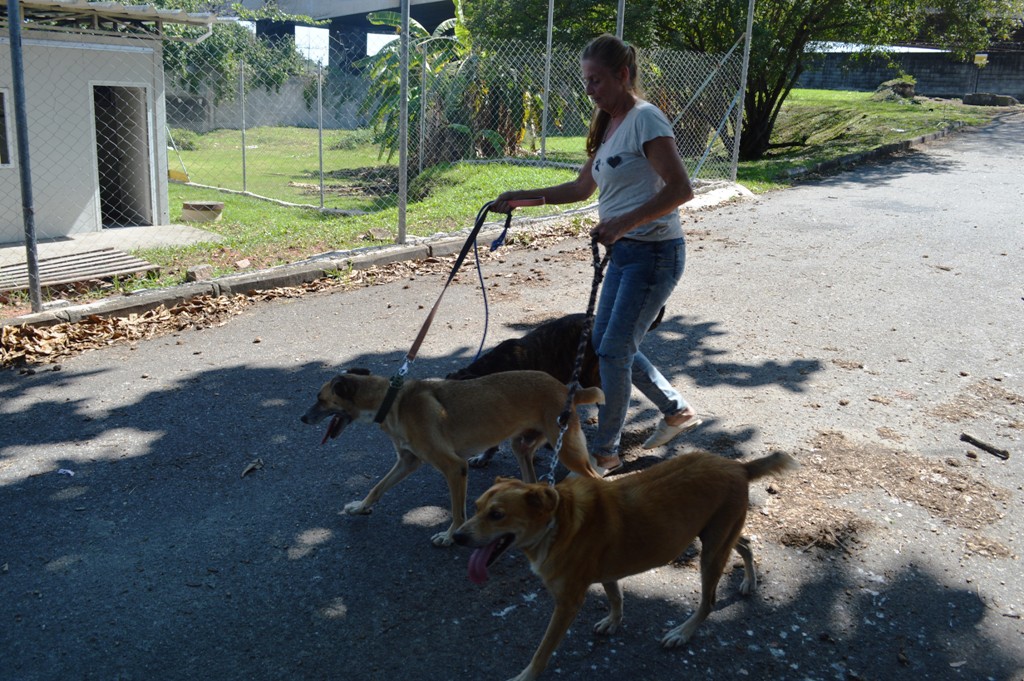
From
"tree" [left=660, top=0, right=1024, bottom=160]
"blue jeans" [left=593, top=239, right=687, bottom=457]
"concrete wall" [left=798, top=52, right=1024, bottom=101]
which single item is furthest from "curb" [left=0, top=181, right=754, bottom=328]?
"concrete wall" [left=798, top=52, right=1024, bottom=101]

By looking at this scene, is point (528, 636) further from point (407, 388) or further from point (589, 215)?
point (589, 215)

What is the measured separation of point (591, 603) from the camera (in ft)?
12.5

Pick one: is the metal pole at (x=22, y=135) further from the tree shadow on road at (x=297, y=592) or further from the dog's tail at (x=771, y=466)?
the dog's tail at (x=771, y=466)

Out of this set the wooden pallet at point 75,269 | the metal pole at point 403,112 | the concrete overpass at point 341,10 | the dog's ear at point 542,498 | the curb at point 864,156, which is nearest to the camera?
the dog's ear at point 542,498

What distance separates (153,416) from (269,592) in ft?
7.69

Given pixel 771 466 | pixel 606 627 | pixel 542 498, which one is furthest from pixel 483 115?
pixel 542 498

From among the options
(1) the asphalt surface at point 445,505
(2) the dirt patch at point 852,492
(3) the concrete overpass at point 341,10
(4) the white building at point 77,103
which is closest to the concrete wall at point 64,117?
(4) the white building at point 77,103

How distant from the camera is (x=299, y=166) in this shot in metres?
24.7

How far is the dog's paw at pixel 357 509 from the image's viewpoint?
445cm

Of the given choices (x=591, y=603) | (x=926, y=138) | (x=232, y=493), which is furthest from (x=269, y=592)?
(x=926, y=138)

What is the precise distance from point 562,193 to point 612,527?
2180 millimetres

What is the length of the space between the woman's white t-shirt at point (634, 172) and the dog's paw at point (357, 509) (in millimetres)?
1929

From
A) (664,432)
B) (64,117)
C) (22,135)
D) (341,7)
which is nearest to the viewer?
(664,432)

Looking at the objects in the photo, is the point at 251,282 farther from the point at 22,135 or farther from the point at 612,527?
the point at 612,527
